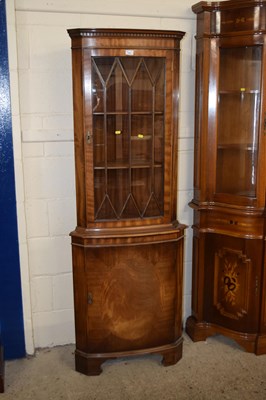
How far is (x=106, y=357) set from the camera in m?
2.60

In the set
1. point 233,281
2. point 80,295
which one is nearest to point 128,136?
point 80,295

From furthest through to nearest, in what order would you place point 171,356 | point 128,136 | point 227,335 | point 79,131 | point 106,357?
point 227,335, point 171,356, point 106,357, point 128,136, point 79,131

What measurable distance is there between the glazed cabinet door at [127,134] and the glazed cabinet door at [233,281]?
0.53 metres

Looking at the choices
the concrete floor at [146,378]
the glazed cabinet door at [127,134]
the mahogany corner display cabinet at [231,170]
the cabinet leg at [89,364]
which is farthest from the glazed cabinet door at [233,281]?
the cabinet leg at [89,364]

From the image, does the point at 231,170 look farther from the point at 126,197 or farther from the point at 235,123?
the point at 126,197

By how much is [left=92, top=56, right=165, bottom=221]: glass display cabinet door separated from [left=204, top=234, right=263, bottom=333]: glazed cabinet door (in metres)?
0.55

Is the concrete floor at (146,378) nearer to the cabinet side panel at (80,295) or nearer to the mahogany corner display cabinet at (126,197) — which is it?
the mahogany corner display cabinet at (126,197)

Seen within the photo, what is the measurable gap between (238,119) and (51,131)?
3.79ft

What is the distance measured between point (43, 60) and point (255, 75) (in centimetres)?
126

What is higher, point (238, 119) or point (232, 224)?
point (238, 119)

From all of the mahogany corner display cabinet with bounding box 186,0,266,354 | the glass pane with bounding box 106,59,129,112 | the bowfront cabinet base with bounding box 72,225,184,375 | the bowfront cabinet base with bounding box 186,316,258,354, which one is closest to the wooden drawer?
the mahogany corner display cabinet with bounding box 186,0,266,354

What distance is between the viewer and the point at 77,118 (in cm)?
237

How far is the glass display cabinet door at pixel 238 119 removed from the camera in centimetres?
262

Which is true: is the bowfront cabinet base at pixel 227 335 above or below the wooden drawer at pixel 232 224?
below
